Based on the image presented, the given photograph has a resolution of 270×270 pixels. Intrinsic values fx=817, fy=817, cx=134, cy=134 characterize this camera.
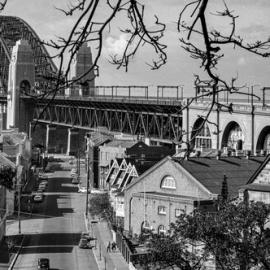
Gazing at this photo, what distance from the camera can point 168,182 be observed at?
3675cm

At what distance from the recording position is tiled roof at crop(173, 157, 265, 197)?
113ft

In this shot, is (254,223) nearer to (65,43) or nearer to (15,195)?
(65,43)

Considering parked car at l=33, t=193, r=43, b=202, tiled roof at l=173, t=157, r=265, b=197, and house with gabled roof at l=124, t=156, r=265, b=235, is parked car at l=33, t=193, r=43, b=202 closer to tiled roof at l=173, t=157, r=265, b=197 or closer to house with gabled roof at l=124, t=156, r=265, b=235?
house with gabled roof at l=124, t=156, r=265, b=235

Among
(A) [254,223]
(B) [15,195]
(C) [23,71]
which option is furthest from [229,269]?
(C) [23,71]

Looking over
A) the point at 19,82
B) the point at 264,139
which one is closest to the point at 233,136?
the point at 264,139

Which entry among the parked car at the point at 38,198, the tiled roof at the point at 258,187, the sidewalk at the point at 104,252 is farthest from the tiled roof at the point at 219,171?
the parked car at the point at 38,198

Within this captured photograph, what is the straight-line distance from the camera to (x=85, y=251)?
3941cm

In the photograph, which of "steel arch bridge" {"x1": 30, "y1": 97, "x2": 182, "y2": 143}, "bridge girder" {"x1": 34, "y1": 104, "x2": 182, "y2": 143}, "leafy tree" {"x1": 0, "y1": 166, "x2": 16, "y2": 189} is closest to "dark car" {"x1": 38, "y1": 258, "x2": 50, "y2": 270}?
"leafy tree" {"x1": 0, "y1": 166, "x2": 16, "y2": 189}

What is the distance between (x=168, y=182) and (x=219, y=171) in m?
2.42

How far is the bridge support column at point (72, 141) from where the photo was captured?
121m

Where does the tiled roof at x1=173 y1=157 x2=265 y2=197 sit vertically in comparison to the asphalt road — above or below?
above

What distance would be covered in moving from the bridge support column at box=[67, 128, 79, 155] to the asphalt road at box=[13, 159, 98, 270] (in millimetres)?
51647

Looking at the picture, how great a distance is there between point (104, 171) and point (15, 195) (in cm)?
1097

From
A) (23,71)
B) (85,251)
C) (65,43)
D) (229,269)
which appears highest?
(23,71)
